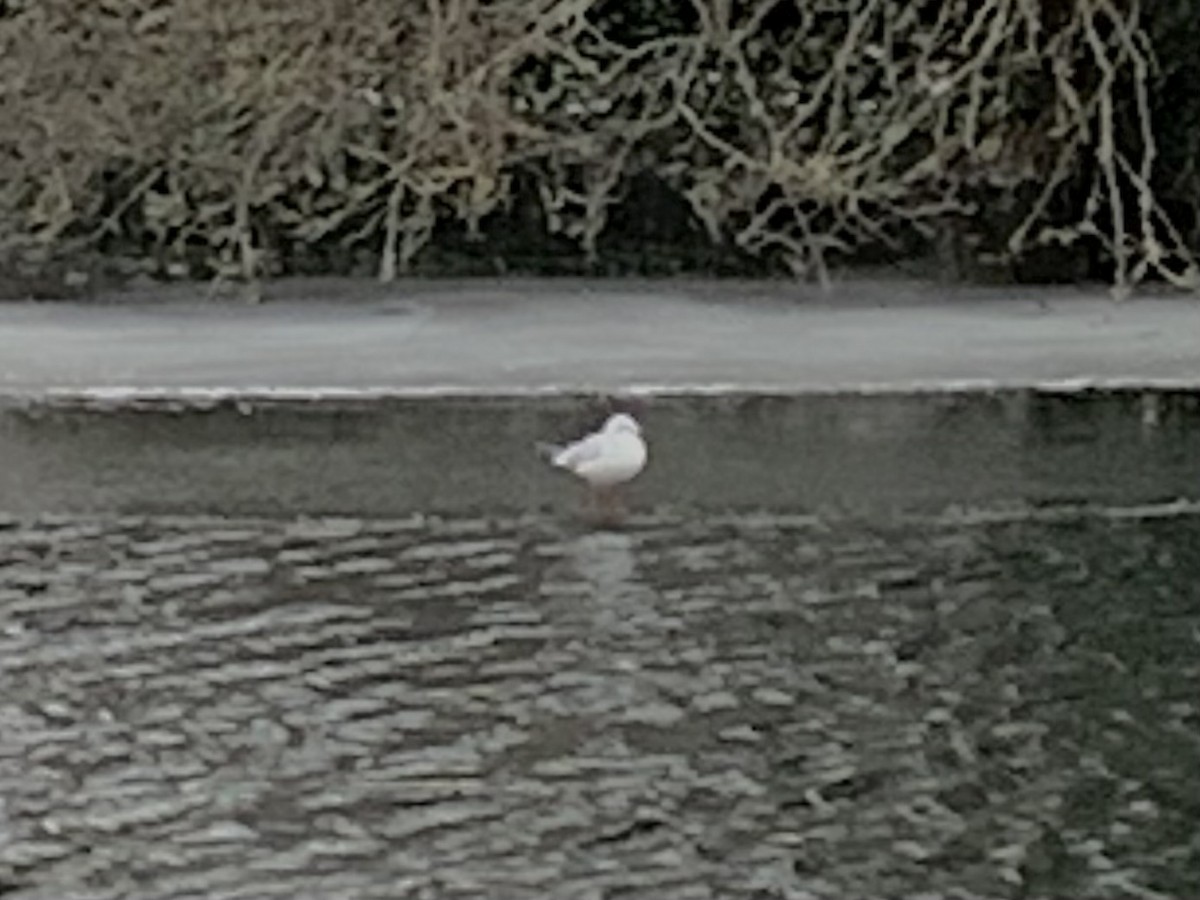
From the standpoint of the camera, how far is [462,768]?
639cm

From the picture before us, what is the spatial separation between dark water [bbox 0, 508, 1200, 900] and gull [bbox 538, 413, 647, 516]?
0.17 metres

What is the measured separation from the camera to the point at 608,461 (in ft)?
27.6

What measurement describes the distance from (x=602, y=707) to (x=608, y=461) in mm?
1686

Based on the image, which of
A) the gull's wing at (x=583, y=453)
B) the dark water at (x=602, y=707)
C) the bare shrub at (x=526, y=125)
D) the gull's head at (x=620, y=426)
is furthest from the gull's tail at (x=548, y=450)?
the bare shrub at (x=526, y=125)

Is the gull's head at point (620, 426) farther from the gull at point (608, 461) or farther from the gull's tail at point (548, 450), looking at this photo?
the gull's tail at point (548, 450)

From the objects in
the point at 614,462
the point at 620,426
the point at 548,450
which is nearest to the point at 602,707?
the point at 614,462

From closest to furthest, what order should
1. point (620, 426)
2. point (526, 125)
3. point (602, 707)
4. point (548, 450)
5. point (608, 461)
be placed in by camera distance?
point (602, 707) < point (608, 461) < point (620, 426) < point (548, 450) < point (526, 125)

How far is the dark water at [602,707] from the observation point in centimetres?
586

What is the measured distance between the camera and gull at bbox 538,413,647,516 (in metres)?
8.41

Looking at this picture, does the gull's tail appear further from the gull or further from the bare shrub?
the bare shrub

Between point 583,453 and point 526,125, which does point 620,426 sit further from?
point 526,125

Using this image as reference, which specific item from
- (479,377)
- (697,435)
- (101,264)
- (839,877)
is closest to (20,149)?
(101,264)

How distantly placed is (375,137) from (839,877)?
21.3 feet

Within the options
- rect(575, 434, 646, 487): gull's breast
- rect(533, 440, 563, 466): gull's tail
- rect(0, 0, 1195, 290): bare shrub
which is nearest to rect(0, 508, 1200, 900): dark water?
rect(575, 434, 646, 487): gull's breast
